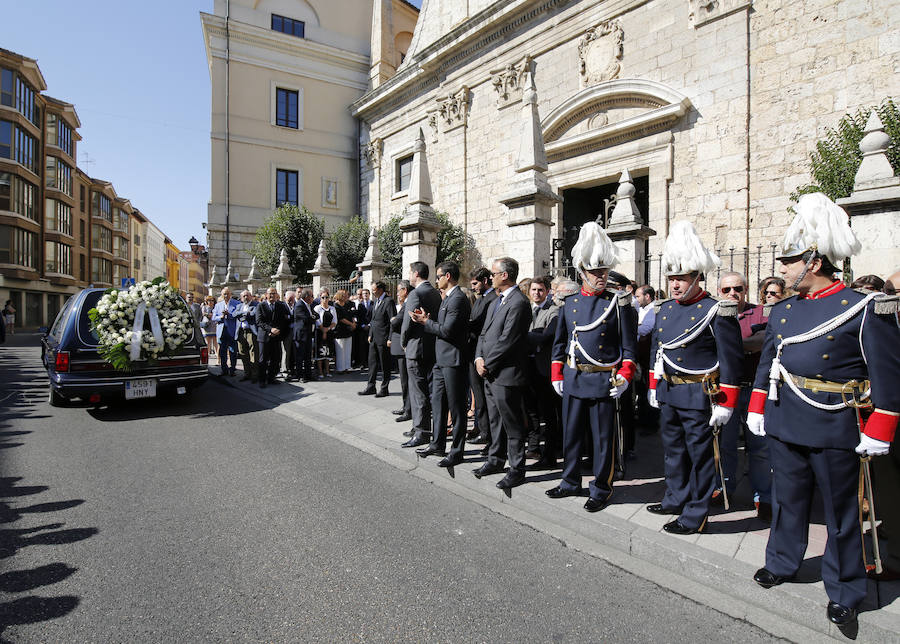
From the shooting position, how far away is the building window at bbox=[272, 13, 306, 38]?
23.1 m

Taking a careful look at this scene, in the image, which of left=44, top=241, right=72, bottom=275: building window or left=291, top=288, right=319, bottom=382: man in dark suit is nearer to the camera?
left=291, top=288, right=319, bottom=382: man in dark suit

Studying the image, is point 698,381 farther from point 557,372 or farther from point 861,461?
point 557,372

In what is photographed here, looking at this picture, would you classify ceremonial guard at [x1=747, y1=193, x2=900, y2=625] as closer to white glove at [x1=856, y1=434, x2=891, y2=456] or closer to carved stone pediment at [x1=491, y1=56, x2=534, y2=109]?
white glove at [x1=856, y1=434, x2=891, y2=456]

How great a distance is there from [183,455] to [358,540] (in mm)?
2977

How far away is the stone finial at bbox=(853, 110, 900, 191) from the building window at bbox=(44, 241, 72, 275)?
48.2m

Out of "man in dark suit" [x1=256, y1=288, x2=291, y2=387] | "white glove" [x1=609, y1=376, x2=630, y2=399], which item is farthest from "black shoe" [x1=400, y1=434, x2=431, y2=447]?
"man in dark suit" [x1=256, y1=288, x2=291, y2=387]

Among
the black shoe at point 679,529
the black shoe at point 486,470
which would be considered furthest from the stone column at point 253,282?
the black shoe at point 679,529

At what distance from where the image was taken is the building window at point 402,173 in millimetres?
20703

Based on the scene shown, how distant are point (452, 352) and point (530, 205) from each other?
12.7 feet

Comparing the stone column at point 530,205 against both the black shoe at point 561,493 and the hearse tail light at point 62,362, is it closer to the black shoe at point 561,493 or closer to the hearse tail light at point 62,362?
the black shoe at point 561,493

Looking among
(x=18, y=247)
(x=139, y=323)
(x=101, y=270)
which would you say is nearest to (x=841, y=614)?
(x=139, y=323)

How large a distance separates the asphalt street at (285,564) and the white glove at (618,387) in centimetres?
119

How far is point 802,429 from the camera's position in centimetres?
→ 256

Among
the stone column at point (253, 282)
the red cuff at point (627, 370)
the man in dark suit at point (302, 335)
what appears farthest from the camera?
the stone column at point (253, 282)
